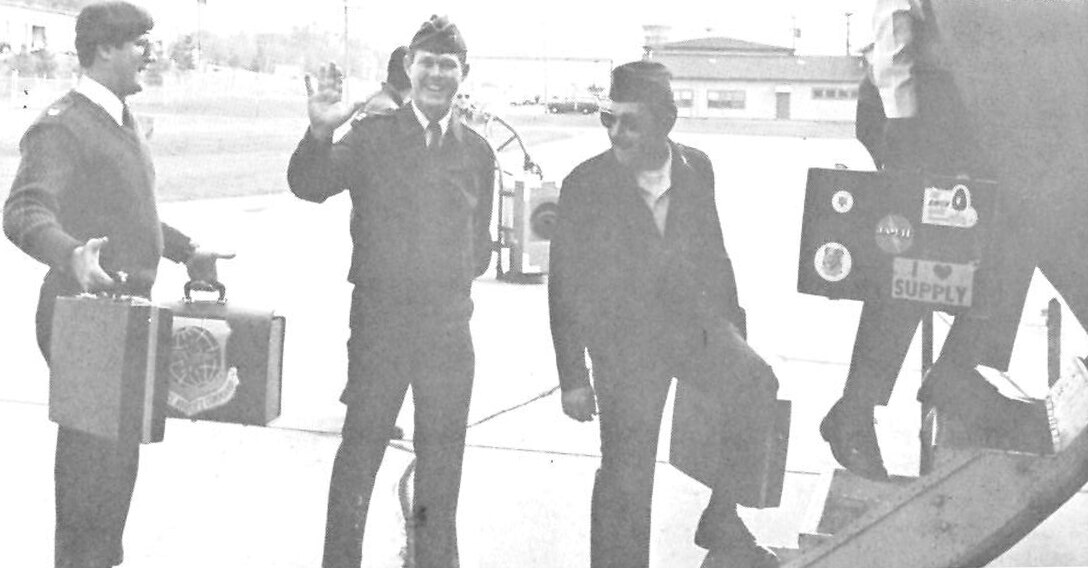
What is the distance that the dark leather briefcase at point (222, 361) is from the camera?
10.2ft

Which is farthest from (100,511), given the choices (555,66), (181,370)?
(555,66)

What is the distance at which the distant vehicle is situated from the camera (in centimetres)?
312

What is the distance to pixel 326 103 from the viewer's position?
9.77ft

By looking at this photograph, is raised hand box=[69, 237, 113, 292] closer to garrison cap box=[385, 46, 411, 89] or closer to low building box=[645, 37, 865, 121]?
garrison cap box=[385, 46, 411, 89]

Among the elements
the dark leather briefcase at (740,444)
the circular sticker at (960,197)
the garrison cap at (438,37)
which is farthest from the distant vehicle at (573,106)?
the circular sticker at (960,197)

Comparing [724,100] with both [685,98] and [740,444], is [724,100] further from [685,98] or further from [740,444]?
[740,444]

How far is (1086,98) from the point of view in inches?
115

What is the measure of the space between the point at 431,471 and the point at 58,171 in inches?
42.0

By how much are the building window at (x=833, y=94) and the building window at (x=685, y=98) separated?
0.31 meters

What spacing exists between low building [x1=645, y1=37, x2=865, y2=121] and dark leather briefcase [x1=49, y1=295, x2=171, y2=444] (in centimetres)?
123

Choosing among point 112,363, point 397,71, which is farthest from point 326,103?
point 112,363

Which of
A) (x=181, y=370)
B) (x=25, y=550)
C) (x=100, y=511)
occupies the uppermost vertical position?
(x=181, y=370)

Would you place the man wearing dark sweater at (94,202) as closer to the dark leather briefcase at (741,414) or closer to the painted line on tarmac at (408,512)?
the painted line on tarmac at (408,512)

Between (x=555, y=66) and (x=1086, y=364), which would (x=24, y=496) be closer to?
(x=555, y=66)
